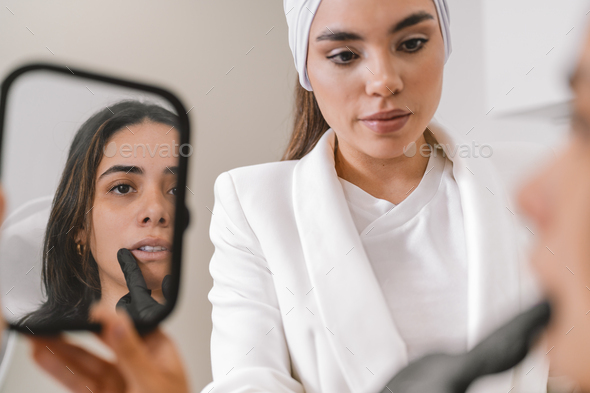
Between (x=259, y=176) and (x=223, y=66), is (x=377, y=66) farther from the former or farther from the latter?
(x=223, y=66)

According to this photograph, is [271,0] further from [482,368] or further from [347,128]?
[482,368]

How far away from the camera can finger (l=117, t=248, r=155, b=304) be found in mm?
180

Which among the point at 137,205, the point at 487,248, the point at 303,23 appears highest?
the point at 303,23

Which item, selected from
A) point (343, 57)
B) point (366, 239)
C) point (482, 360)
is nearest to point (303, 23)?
point (343, 57)

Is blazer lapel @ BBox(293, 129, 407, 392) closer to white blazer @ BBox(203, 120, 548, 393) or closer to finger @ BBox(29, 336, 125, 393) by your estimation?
white blazer @ BBox(203, 120, 548, 393)

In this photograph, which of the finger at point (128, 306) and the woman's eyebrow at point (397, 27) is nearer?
the finger at point (128, 306)

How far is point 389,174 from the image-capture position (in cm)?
36

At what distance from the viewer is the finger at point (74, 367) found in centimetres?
17

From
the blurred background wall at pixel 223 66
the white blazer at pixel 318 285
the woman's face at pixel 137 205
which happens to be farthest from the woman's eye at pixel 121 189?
the blurred background wall at pixel 223 66

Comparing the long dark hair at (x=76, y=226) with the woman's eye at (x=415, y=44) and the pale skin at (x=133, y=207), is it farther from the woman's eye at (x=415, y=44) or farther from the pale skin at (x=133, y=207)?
the woman's eye at (x=415, y=44)

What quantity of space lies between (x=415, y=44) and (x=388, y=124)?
6cm

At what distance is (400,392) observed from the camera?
12cm

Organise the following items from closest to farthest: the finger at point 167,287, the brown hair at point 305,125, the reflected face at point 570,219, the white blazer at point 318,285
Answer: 1. the reflected face at point 570,219
2. the finger at point 167,287
3. the white blazer at point 318,285
4. the brown hair at point 305,125

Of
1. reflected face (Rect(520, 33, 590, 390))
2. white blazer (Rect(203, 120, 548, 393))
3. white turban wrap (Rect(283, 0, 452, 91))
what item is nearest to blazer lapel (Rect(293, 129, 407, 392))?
white blazer (Rect(203, 120, 548, 393))
